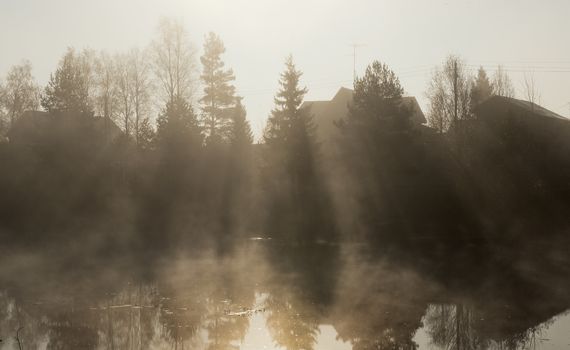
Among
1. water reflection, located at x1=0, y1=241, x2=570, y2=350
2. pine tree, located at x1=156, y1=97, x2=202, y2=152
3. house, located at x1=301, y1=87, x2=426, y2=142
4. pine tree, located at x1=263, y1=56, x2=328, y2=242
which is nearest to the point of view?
water reflection, located at x1=0, y1=241, x2=570, y2=350

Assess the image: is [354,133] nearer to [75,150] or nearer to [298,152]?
[298,152]

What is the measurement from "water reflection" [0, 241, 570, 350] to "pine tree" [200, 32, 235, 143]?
1373 inches

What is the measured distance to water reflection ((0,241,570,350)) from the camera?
564 inches

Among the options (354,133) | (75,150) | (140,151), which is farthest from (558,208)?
(75,150)

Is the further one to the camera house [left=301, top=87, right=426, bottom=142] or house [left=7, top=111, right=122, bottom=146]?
house [left=301, top=87, right=426, bottom=142]

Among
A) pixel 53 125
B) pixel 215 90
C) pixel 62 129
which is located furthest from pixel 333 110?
pixel 53 125

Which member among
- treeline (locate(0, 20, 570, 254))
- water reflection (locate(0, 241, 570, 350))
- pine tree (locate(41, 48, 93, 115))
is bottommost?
water reflection (locate(0, 241, 570, 350))

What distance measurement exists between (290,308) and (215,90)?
146 feet

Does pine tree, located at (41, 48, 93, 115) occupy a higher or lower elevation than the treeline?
higher

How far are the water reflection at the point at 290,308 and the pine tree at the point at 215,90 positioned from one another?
34.9m

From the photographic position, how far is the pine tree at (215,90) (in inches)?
2376

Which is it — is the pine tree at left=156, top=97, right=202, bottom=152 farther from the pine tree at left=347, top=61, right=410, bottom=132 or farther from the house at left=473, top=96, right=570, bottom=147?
the house at left=473, top=96, right=570, bottom=147

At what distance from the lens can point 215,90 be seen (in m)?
60.4

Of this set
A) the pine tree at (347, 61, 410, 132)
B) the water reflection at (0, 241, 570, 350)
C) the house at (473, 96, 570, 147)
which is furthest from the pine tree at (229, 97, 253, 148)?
the water reflection at (0, 241, 570, 350)
